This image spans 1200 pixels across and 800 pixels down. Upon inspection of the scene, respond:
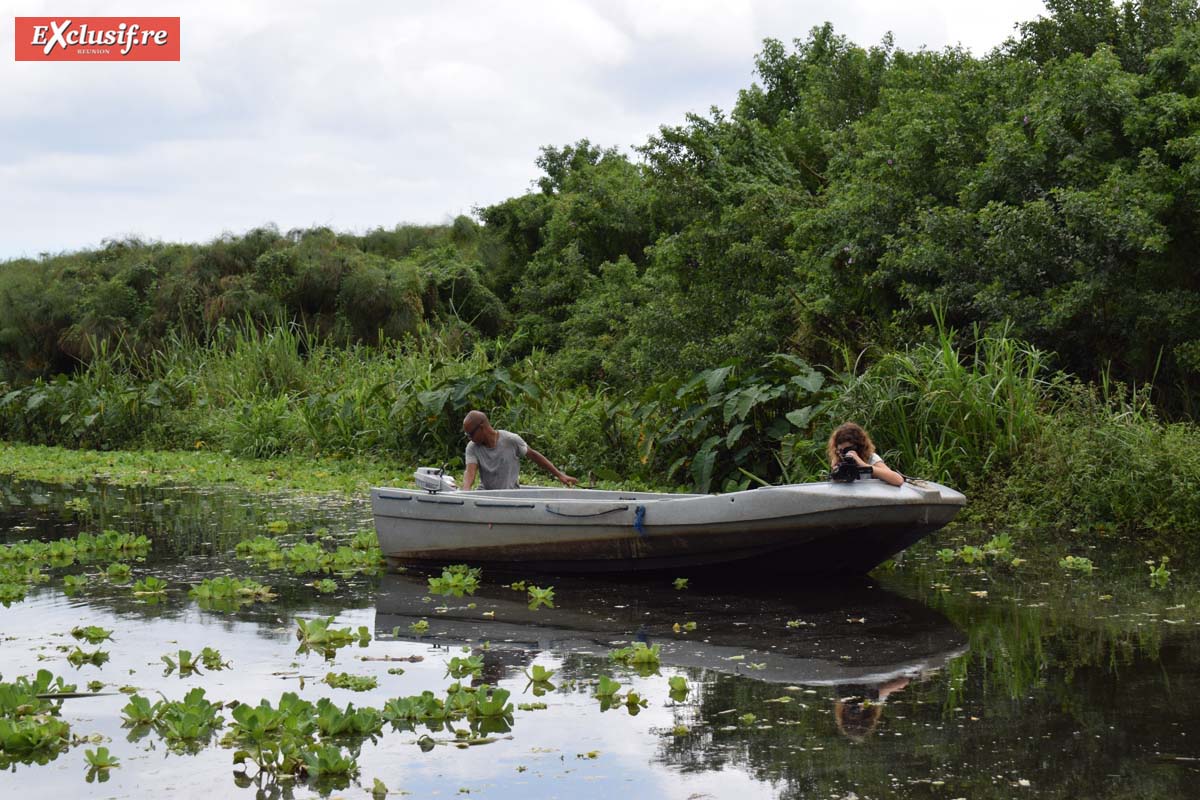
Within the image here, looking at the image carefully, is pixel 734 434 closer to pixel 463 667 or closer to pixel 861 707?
pixel 463 667

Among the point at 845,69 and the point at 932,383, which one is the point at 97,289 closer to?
the point at 845,69

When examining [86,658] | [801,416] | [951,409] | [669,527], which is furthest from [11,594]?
[951,409]

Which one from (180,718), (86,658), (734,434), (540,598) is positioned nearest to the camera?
(180,718)

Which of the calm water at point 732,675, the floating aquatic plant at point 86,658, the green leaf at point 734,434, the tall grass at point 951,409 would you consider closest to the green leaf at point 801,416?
the tall grass at point 951,409

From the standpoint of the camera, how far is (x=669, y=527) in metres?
9.26

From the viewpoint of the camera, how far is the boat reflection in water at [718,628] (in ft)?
22.9

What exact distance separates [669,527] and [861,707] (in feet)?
10.7

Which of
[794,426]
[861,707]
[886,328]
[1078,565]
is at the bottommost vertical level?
[861,707]

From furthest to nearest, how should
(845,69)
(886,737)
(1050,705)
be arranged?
(845,69) → (1050,705) → (886,737)

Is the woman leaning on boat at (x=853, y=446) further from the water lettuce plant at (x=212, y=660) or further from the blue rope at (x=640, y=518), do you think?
the water lettuce plant at (x=212, y=660)

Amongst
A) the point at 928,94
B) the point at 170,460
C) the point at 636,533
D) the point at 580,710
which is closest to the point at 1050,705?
the point at 580,710

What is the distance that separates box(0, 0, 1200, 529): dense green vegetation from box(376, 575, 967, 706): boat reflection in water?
3.81m

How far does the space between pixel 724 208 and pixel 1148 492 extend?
7.31 metres

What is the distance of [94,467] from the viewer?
19297 millimetres
